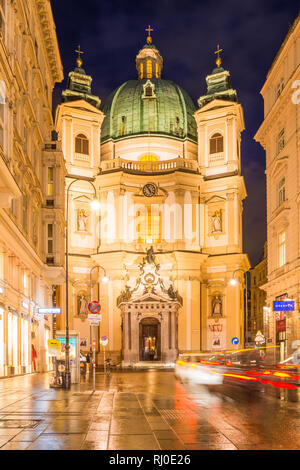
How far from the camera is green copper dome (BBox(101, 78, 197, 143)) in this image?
82500 mm

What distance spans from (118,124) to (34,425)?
237ft

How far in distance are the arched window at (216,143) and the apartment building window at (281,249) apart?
3123cm

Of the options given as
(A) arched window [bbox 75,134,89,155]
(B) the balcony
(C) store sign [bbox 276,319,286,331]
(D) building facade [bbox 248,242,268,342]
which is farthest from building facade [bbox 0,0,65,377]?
(D) building facade [bbox 248,242,268,342]

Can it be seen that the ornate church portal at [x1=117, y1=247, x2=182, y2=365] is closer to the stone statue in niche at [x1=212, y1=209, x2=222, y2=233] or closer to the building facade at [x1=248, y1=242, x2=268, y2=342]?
the stone statue in niche at [x1=212, y1=209, x2=222, y2=233]

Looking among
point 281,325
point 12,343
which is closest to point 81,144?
point 281,325

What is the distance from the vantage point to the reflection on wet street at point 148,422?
1140cm

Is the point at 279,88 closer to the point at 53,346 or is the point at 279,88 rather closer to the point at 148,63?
the point at 53,346

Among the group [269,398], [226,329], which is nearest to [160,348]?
[226,329]

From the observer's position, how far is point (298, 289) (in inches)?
1528

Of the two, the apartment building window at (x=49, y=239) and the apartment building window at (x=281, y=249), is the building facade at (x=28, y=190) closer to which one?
the apartment building window at (x=49, y=239)

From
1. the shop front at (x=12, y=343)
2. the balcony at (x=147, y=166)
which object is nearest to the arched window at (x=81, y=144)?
the balcony at (x=147, y=166)
